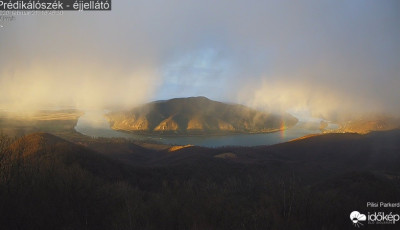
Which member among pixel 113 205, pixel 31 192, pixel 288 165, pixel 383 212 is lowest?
pixel 288 165

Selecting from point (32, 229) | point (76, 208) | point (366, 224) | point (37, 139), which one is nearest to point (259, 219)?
point (366, 224)

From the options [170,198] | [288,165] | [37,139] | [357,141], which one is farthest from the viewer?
[357,141]

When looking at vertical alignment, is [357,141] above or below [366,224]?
below

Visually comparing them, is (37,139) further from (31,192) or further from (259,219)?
(259,219)

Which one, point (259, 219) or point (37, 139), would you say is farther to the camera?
point (37, 139)

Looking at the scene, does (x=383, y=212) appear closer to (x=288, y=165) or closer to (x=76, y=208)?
(x=76, y=208)

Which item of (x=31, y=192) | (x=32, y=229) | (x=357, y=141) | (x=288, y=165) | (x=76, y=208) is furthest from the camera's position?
(x=357, y=141)

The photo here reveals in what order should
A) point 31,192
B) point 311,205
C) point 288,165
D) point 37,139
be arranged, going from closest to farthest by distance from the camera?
point 31,192, point 311,205, point 37,139, point 288,165

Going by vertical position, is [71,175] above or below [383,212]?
above

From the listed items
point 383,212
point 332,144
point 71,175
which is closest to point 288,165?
point 332,144
